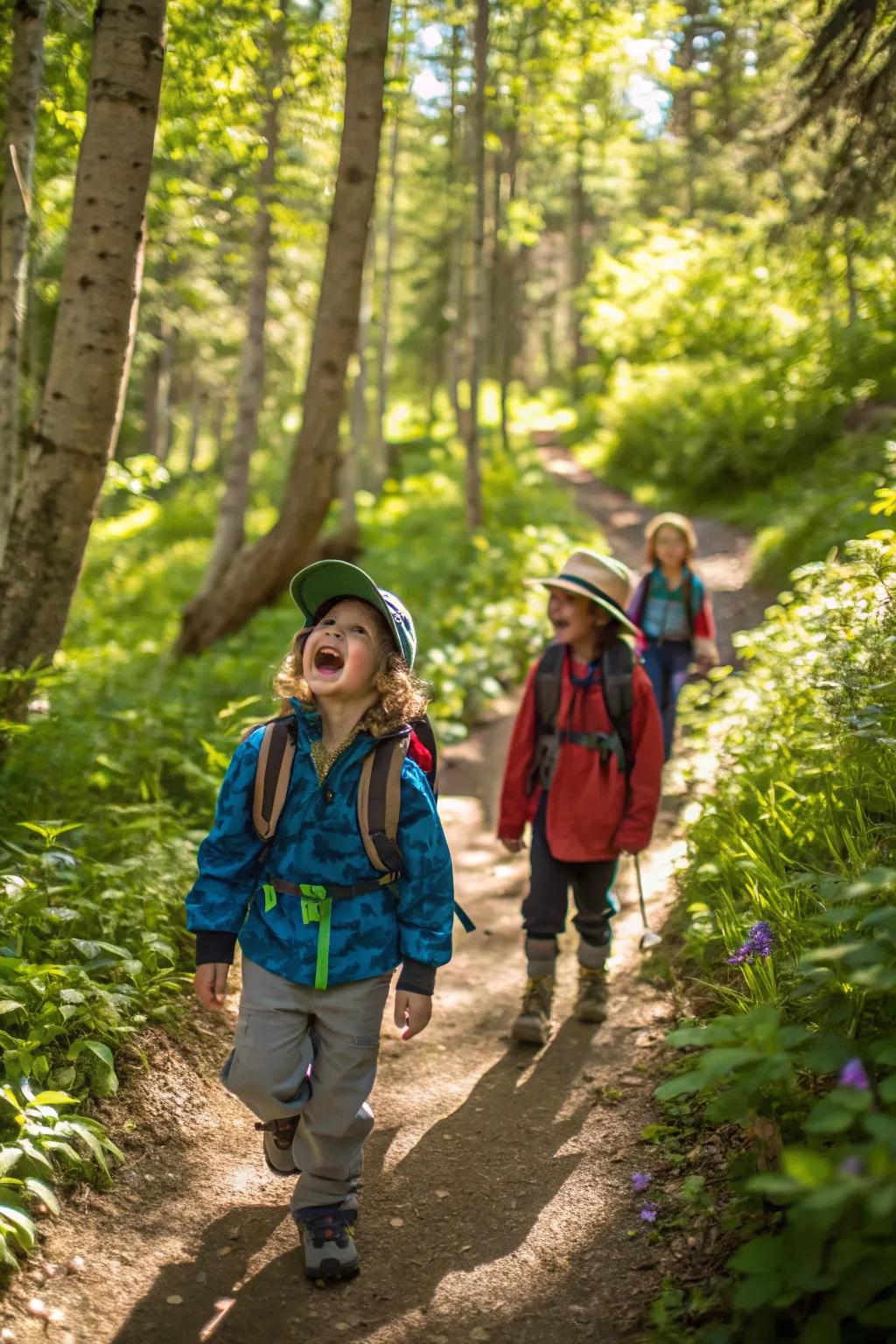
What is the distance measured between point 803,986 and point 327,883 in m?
1.42

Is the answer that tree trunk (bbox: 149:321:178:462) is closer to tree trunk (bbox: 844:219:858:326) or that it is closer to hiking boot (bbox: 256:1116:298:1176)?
tree trunk (bbox: 844:219:858:326)

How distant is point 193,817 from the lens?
5.80 metres

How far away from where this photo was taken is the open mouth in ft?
11.2

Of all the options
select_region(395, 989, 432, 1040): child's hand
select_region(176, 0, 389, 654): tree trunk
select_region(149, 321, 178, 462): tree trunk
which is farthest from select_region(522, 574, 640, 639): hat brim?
select_region(149, 321, 178, 462): tree trunk

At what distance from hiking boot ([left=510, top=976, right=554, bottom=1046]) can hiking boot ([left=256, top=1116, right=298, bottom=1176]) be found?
1577 millimetres

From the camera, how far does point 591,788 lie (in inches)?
195

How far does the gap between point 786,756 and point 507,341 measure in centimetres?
2111

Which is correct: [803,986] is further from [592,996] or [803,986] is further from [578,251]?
[578,251]

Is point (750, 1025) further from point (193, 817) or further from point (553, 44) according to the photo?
point (553, 44)

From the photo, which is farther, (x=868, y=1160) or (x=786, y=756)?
(x=786, y=756)

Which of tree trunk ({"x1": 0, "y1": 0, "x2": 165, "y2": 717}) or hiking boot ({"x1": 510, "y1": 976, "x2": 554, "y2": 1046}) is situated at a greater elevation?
tree trunk ({"x1": 0, "y1": 0, "x2": 165, "y2": 717})

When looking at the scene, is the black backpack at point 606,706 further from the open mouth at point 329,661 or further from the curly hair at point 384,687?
the open mouth at point 329,661

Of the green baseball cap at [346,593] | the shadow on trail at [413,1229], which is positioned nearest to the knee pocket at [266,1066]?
the shadow on trail at [413,1229]

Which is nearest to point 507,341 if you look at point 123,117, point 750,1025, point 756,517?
point 756,517
